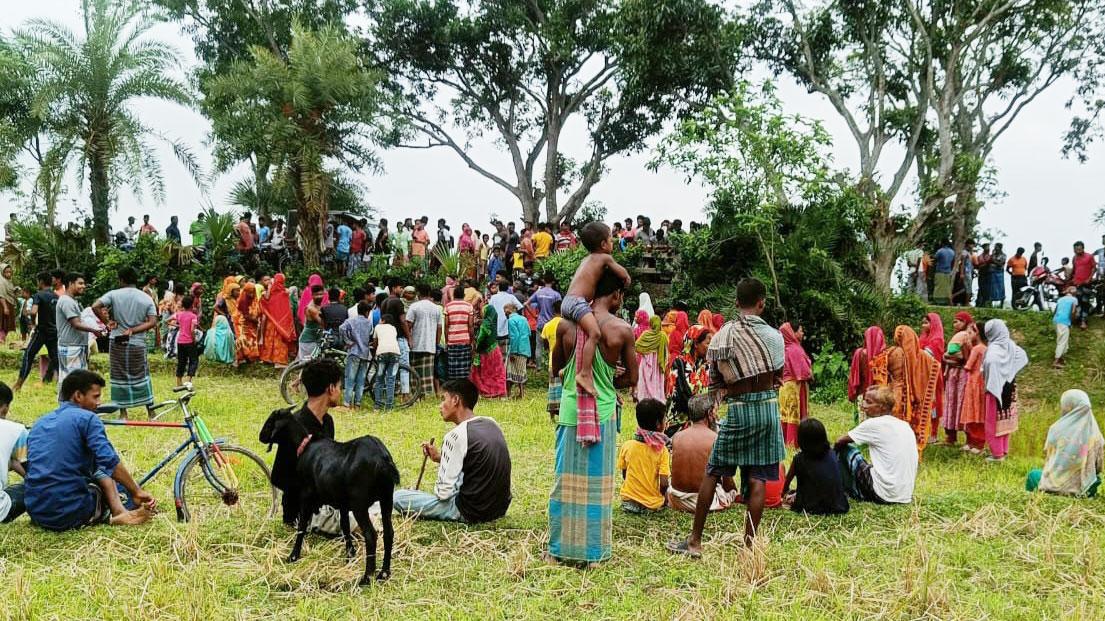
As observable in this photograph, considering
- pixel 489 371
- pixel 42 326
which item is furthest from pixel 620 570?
pixel 42 326

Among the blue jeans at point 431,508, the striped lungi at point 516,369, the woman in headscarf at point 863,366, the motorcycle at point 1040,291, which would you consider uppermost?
the motorcycle at point 1040,291

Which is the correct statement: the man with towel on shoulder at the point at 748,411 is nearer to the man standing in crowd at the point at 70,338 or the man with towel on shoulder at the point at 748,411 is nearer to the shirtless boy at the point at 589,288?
the shirtless boy at the point at 589,288

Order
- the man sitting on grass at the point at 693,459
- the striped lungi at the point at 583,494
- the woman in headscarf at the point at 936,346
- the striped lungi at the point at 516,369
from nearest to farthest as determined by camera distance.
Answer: the striped lungi at the point at 583,494 < the man sitting on grass at the point at 693,459 < the woman in headscarf at the point at 936,346 < the striped lungi at the point at 516,369

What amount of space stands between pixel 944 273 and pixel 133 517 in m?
18.1

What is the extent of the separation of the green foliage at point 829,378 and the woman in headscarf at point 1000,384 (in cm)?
443

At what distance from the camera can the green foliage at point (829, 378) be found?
1395 centimetres

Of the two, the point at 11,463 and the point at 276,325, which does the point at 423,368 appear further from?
the point at 11,463

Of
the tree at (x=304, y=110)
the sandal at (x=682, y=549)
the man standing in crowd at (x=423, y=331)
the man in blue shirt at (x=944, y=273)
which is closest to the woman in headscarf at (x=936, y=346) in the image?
the sandal at (x=682, y=549)

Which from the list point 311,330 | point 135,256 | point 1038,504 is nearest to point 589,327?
point 1038,504

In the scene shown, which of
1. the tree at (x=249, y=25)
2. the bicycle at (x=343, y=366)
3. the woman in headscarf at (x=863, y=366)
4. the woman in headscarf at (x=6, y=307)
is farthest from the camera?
the tree at (x=249, y=25)

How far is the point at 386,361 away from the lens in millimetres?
11875

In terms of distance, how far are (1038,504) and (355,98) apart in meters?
16.4

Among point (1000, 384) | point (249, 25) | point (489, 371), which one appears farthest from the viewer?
point (249, 25)

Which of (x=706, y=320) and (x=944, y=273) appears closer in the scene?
(x=706, y=320)
